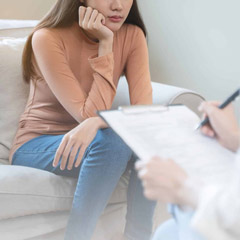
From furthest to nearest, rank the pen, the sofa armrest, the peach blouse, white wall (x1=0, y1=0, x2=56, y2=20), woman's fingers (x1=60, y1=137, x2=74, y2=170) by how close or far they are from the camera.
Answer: white wall (x1=0, y1=0, x2=56, y2=20)
the sofa armrest
the peach blouse
woman's fingers (x1=60, y1=137, x2=74, y2=170)
the pen

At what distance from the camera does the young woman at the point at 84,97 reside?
3.92 ft

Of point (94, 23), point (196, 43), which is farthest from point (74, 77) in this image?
point (196, 43)

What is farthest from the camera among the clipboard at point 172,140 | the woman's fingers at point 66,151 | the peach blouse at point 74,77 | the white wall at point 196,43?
the white wall at point 196,43

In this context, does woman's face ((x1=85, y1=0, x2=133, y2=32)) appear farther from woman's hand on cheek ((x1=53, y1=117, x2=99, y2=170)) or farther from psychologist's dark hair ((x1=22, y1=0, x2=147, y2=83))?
woman's hand on cheek ((x1=53, y1=117, x2=99, y2=170))

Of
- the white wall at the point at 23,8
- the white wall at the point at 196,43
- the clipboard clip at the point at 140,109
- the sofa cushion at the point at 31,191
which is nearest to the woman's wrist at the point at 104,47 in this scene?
the sofa cushion at the point at 31,191

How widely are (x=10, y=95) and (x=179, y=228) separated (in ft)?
3.09

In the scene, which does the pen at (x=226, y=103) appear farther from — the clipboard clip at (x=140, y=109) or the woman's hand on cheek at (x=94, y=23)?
the woman's hand on cheek at (x=94, y=23)

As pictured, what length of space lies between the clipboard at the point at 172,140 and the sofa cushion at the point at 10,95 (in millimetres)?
807

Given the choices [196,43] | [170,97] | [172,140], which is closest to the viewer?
[172,140]

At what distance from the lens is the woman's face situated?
4.43ft

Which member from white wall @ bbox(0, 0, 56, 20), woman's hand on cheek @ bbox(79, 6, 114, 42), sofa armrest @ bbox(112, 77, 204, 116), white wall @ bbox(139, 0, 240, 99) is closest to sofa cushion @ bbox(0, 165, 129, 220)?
sofa armrest @ bbox(112, 77, 204, 116)

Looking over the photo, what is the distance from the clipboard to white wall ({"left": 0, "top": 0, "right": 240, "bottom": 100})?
140cm

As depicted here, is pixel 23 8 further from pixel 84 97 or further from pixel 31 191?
pixel 31 191

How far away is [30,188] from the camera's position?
1251 millimetres
